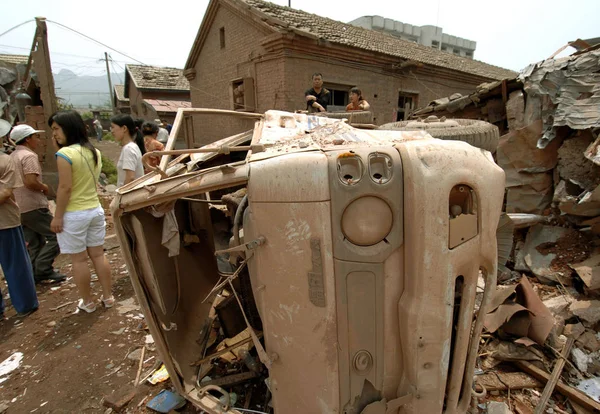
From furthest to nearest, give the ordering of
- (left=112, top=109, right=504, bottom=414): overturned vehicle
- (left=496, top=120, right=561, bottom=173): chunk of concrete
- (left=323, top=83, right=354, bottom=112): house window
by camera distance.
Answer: (left=323, top=83, right=354, bottom=112): house window < (left=496, top=120, right=561, bottom=173): chunk of concrete < (left=112, top=109, right=504, bottom=414): overturned vehicle

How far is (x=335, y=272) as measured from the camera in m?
1.39

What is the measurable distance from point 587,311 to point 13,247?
5.34 m

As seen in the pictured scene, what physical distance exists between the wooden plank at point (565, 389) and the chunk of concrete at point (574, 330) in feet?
1.79

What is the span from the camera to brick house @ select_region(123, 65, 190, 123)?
17359 millimetres

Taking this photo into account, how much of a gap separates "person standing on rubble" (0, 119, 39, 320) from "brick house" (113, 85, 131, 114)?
24041 millimetres

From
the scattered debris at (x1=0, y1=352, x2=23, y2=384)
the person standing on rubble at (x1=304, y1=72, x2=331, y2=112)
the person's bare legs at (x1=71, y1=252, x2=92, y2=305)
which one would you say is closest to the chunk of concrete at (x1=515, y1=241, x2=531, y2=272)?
the person standing on rubble at (x1=304, y1=72, x2=331, y2=112)

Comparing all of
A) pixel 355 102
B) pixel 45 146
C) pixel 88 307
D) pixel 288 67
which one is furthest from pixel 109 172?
pixel 355 102

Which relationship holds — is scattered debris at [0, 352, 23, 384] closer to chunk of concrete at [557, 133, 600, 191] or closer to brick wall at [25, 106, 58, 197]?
brick wall at [25, 106, 58, 197]

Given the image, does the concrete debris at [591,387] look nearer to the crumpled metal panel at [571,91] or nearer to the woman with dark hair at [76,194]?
the crumpled metal panel at [571,91]

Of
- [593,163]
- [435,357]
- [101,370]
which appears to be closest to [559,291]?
[593,163]

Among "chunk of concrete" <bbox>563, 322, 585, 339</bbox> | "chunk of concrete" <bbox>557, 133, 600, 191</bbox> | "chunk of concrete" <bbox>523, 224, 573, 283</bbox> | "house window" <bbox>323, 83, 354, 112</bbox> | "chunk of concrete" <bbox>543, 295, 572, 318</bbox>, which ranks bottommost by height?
"chunk of concrete" <bbox>563, 322, 585, 339</bbox>

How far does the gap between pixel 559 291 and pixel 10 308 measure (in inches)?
229

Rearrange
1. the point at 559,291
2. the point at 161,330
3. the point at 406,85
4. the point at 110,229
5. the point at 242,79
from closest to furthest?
the point at 161,330, the point at 559,291, the point at 110,229, the point at 242,79, the point at 406,85

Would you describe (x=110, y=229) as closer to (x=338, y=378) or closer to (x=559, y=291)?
(x=338, y=378)
